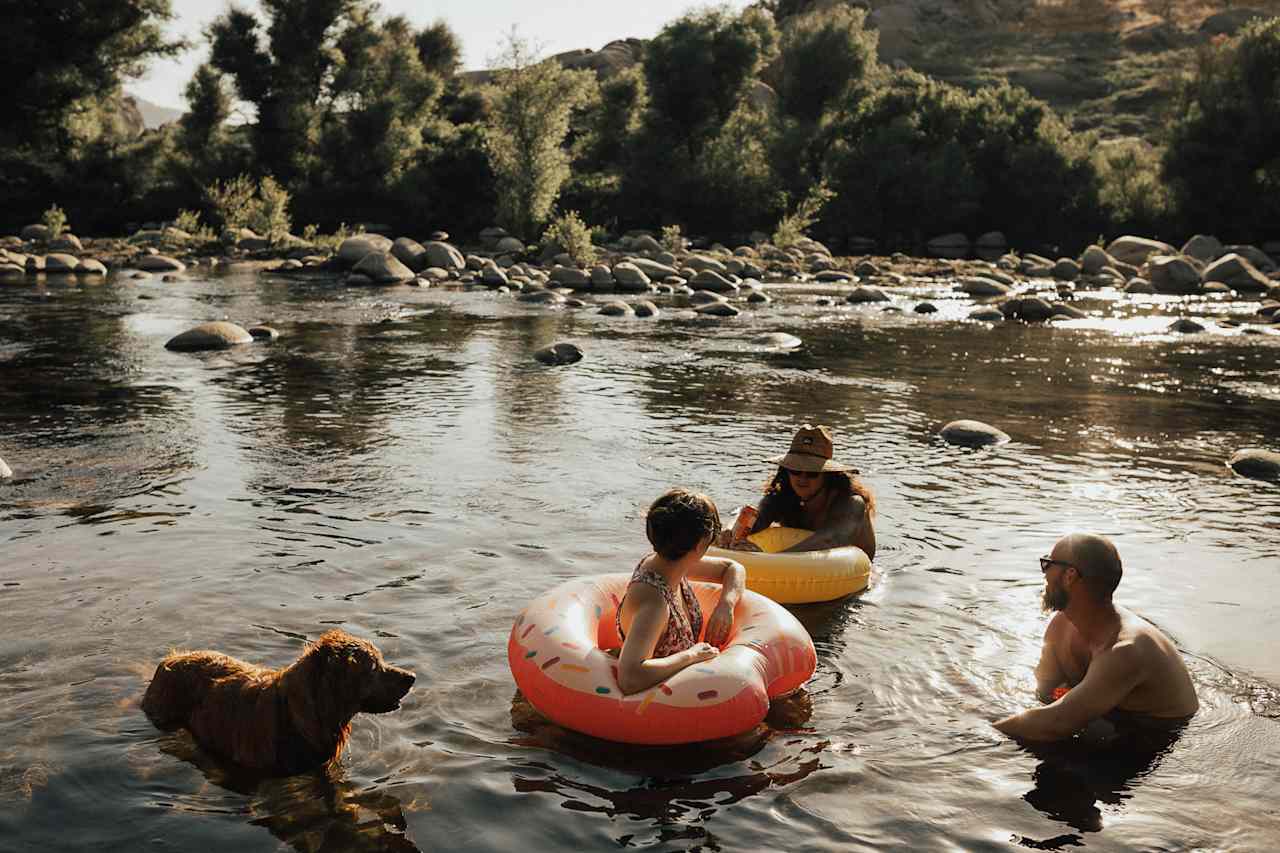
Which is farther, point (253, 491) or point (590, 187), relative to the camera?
point (590, 187)

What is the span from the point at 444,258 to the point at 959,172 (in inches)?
1047

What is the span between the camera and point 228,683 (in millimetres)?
5281

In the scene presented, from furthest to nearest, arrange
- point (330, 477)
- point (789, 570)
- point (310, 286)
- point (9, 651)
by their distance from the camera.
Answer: point (310, 286), point (330, 477), point (789, 570), point (9, 651)

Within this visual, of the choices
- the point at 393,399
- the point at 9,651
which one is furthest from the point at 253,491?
the point at 393,399

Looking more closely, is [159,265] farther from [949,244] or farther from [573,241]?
[949,244]

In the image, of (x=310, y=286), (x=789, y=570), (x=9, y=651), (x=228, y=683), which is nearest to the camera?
(x=228, y=683)

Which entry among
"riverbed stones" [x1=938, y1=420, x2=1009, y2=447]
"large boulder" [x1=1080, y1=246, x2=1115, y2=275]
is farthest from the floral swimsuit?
"large boulder" [x1=1080, y1=246, x2=1115, y2=275]

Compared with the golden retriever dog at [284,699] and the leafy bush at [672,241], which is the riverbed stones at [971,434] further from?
the leafy bush at [672,241]

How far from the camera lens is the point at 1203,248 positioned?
45.5 m

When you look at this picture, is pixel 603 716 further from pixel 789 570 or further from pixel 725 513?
pixel 725 513

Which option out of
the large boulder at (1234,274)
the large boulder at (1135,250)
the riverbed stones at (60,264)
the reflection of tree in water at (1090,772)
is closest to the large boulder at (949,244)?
the large boulder at (1135,250)

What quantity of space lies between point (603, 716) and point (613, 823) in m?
0.60

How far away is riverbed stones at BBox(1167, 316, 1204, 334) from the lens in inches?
979

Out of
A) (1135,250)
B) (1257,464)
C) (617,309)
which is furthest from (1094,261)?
(1257,464)
